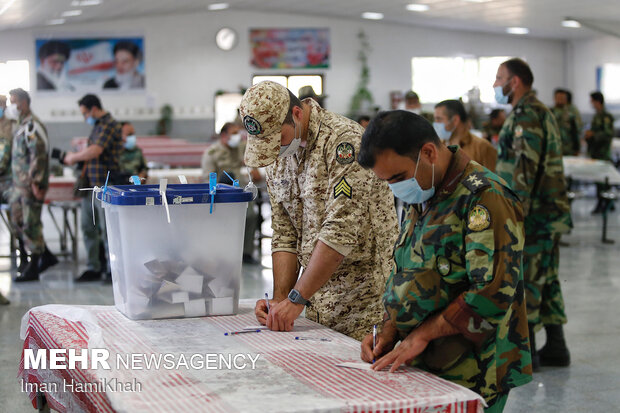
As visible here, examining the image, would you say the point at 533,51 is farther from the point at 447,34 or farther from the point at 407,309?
the point at 407,309

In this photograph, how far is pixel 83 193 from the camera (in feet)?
21.4

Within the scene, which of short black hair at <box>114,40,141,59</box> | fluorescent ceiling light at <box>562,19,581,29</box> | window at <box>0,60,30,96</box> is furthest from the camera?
short black hair at <box>114,40,141,59</box>

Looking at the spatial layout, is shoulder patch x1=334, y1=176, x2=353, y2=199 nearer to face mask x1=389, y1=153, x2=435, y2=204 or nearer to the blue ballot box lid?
the blue ballot box lid

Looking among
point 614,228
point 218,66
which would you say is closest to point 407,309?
point 614,228

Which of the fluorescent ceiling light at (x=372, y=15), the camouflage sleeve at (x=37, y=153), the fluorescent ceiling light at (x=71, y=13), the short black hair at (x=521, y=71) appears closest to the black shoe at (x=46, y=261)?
the camouflage sleeve at (x=37, y=153)

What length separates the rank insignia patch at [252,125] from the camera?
2178mm

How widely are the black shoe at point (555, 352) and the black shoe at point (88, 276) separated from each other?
401 cm

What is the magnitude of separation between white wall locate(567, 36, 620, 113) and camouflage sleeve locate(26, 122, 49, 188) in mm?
15078

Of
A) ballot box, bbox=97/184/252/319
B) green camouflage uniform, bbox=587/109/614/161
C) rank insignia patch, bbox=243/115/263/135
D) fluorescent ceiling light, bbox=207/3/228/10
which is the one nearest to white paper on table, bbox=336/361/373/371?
ballot box, bbox=97/184/252/319

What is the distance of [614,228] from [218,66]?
11.0 meters

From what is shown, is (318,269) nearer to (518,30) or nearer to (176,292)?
(176,292)

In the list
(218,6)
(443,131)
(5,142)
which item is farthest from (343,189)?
(218,6)

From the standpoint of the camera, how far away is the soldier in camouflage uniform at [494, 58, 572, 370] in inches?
151

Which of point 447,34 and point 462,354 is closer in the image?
point 462,354
